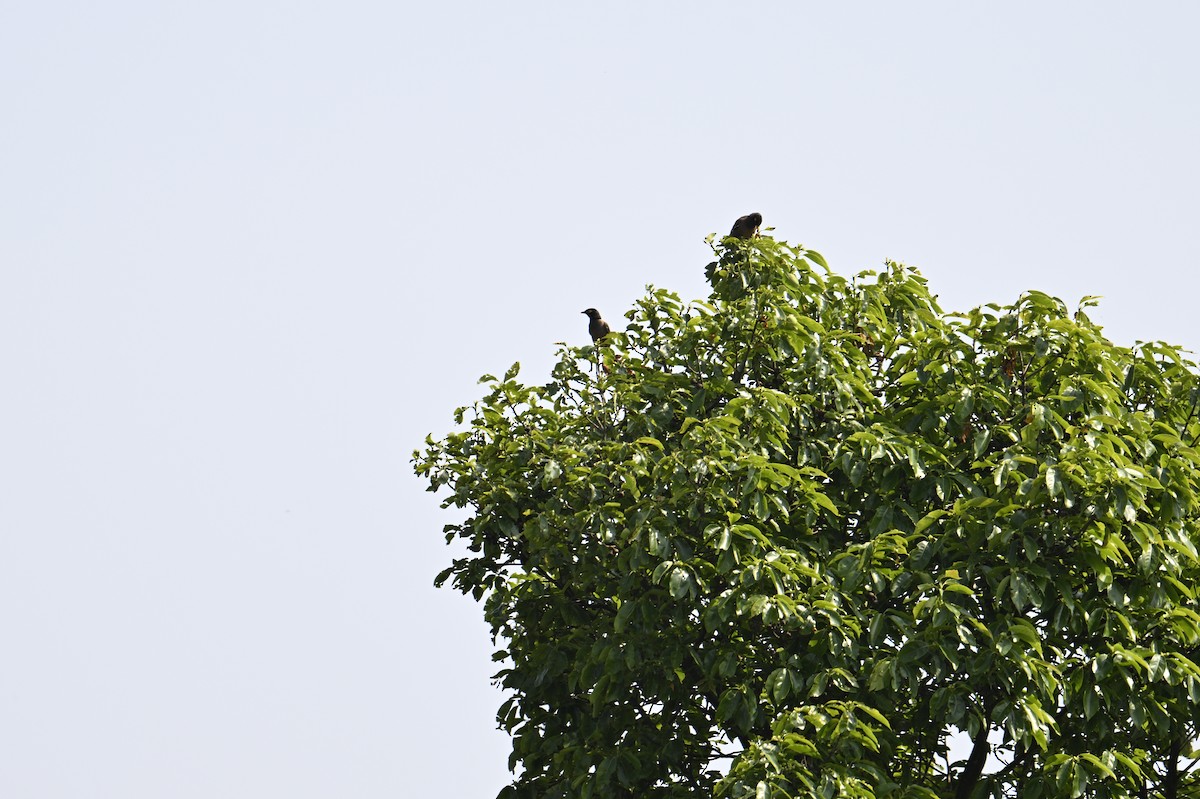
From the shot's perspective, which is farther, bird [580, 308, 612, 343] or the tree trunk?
bird [580, 308, 612, 343]

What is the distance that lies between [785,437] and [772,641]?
1.55 metres

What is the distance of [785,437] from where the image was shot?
39.3 feet

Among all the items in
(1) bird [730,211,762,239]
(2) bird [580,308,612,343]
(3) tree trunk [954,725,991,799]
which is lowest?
(3) tree trunk [954,725,991,799]

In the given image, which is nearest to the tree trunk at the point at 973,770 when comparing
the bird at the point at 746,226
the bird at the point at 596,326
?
the bird at the point at 746,226

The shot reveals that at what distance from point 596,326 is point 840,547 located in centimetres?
635

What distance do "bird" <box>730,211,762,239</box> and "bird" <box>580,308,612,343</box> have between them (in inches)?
135

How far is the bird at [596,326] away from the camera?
59.6ft

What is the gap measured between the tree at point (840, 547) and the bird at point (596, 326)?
14.2 feet

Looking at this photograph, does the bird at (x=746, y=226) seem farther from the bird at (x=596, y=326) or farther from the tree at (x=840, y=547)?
the bird at (x=596, y=326)

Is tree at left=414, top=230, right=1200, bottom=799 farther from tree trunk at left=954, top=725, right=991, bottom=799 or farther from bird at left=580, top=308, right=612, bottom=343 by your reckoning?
bird at left=580, top=308, right=612, bottom=343

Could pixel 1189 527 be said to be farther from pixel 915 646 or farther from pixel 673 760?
pixel 673 760

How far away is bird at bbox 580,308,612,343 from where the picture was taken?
59.6ft

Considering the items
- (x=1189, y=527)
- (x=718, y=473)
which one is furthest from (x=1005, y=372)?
(x=718, y=473)

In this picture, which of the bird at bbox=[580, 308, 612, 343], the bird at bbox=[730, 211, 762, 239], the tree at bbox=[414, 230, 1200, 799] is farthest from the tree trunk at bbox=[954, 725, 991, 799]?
the bird at bbox=[580, 308, 612, 343]
